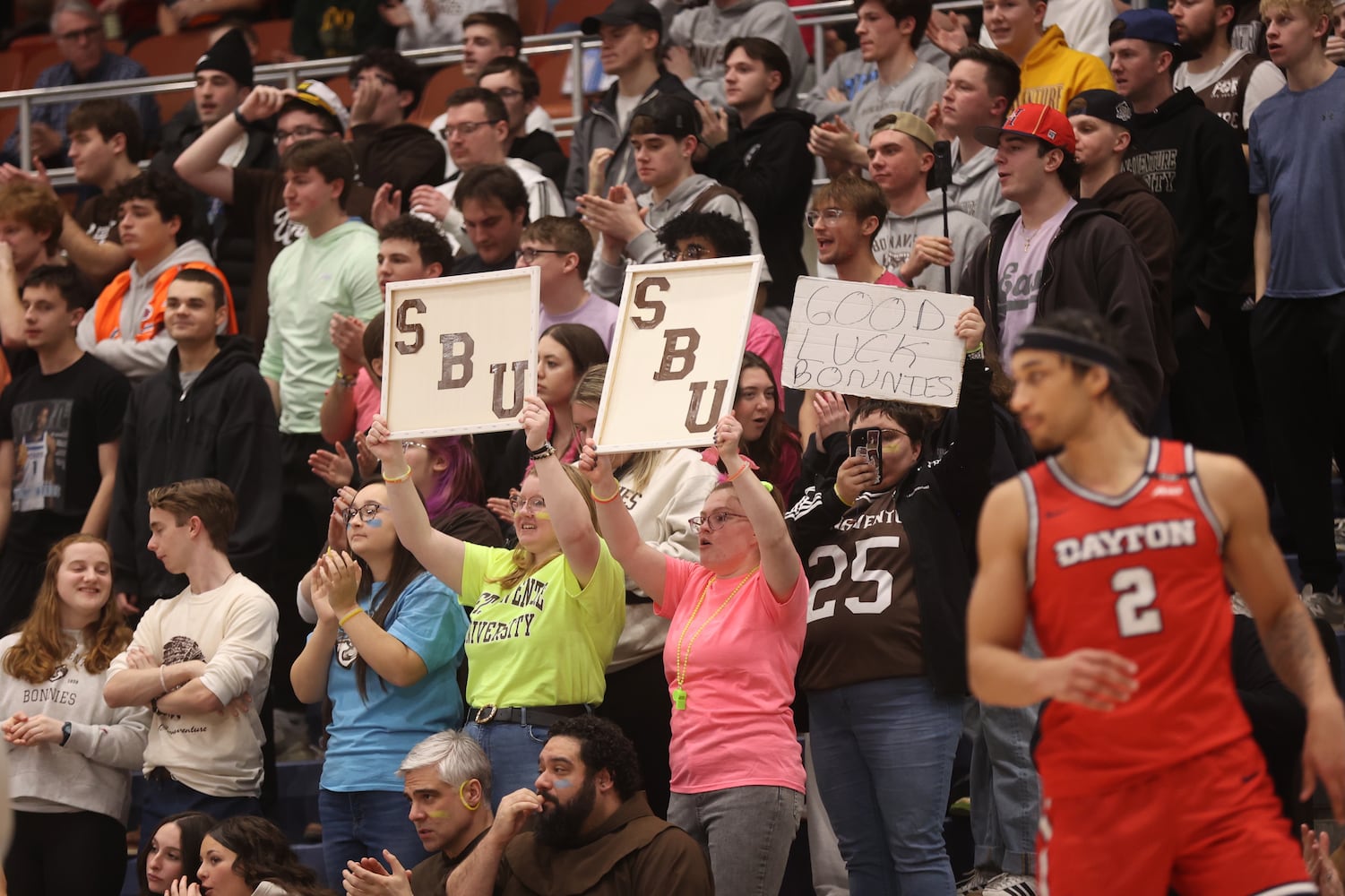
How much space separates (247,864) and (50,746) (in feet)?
3.82

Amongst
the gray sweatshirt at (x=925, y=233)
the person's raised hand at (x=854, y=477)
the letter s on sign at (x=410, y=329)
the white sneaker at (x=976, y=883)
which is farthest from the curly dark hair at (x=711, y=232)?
the white sneaker at (x=976, y=883)

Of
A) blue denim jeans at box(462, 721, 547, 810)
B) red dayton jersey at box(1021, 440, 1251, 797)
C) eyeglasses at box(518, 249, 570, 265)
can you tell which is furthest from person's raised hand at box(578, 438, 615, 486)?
red dayton jersey at box(1021, 440, 1251, 797)

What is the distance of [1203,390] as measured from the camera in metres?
7.05

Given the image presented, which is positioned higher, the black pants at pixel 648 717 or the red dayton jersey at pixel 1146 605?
the red dayton jersey at pixel 1146 605

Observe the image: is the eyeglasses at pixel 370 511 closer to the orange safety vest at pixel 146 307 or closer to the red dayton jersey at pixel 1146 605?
the orange safety vest at pixel 146 307

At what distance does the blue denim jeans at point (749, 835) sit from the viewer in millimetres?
5113

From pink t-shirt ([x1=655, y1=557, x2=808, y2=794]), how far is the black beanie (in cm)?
545

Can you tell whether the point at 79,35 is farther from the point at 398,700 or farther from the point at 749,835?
the point at 749,835

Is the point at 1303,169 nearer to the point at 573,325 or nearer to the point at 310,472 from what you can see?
the point at 573,325

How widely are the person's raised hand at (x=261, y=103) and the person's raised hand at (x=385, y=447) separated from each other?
365 cm

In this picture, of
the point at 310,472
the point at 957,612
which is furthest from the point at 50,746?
the point at 957,612

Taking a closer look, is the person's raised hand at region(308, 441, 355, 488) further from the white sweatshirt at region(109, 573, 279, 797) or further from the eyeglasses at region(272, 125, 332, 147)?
the eyeglasses at region(272, 125, 332, 147)

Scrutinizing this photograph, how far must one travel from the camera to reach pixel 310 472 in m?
7.78

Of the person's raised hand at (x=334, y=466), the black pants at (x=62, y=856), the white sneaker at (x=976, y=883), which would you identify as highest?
the person's raised hand at (x=334, y=466)
